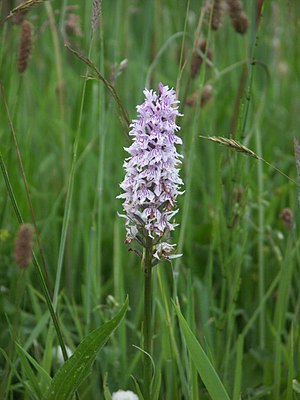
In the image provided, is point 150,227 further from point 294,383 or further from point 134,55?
point 134,55

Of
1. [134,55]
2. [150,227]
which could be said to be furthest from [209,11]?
[134,55]

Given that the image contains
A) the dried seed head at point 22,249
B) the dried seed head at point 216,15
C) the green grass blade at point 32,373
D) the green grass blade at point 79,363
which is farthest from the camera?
the dried seed head at point 216,15

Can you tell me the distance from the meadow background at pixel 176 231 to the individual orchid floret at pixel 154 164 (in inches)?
8.7

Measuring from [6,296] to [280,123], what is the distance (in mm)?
1440

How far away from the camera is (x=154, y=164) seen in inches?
45.0

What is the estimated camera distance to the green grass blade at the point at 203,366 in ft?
4.09

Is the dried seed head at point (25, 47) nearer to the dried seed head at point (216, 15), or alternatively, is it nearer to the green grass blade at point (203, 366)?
the dried seed head at point (216, 15)

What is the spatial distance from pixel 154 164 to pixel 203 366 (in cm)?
37

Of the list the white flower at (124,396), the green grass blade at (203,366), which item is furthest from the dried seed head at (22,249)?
the white flower at (124,396)

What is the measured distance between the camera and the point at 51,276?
207 centimetres

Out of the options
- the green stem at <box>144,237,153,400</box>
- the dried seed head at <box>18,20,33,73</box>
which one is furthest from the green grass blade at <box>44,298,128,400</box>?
the dried seed head at <box>18,20,33,73</box>

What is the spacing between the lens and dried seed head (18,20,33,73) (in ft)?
4.99

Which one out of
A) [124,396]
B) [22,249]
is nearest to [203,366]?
[124,396]

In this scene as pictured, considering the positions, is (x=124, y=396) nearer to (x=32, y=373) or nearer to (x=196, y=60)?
(x=32, y=373)
